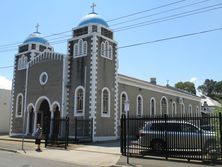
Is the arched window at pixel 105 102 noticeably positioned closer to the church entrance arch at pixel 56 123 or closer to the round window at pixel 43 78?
the church entrance arch at pixel 56 123

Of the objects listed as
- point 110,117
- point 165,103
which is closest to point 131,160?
point 110,117

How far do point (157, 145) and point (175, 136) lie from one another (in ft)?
4.06

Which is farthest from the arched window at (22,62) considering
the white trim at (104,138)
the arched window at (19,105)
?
the white trim at (104,138)

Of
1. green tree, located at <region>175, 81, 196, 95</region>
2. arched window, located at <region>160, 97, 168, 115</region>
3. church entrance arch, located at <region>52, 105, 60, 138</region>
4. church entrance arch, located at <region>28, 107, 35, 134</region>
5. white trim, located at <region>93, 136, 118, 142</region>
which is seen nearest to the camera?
church entrance arch, located at <region>52, 105, 60, 138</region>

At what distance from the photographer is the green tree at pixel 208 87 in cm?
9922

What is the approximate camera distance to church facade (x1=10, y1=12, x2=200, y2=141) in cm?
2955

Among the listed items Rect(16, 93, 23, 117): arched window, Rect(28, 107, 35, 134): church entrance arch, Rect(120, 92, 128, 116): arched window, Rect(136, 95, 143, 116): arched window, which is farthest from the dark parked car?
Rect(16, 93, 23, 117): arched window

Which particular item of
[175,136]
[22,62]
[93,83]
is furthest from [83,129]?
[22,62]

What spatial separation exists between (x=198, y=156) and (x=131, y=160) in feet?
11.2

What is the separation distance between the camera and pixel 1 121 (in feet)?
152

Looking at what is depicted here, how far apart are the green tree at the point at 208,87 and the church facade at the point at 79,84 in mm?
66277

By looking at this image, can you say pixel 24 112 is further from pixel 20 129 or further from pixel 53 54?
pixel 53 54

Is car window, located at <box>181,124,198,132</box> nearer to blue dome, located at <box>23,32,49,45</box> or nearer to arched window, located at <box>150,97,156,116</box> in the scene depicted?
arched window, located at <box>150,97,156,116</box>

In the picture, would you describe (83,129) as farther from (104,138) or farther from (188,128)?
(188,128)
